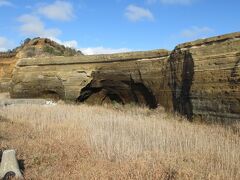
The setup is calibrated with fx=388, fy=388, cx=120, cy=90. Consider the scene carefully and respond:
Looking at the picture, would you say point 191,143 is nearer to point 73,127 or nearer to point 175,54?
point 73,127

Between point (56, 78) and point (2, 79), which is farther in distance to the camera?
point (2, 79)

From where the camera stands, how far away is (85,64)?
754 inches

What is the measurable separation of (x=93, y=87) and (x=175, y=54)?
6308mm

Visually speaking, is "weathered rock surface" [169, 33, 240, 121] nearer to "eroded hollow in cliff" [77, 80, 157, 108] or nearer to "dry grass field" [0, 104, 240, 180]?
"dry grass field" [0, 104, 240, 180]

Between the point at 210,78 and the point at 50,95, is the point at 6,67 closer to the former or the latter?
the point at 50,95

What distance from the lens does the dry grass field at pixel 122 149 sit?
6070 mm

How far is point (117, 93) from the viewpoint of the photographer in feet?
59.2

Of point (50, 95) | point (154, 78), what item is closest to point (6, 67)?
point (50, 95)

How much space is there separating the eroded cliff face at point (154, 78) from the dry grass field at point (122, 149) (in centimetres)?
98

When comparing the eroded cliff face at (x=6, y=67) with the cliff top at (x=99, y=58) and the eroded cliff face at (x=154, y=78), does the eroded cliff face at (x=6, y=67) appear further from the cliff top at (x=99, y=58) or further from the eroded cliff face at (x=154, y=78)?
the cliff top at (x=99, y=58)

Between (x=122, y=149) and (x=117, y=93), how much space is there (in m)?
10.7

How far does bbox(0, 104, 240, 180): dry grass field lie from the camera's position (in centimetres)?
607

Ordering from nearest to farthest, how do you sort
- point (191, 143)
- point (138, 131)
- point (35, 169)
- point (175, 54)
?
point (35, 169) < point (191, 143) < point (138, 131) < point (175, 54)

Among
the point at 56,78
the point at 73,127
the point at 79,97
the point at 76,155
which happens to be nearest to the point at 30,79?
the point at 56,78
